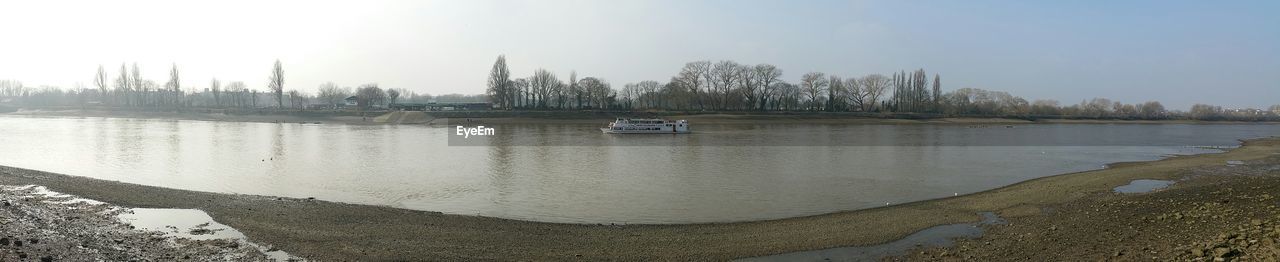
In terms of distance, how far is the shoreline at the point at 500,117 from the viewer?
80.0 meters

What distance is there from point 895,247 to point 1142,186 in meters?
12.3

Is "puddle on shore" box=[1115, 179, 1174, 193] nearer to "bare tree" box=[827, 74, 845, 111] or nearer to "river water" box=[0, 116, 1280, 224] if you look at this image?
"river water" box=[0, 116, 1280, 224]

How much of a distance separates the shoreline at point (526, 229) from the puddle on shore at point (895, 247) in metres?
0.26

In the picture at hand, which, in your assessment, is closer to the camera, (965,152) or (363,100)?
(965,152)

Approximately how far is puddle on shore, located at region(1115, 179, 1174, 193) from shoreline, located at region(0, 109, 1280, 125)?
203 feet

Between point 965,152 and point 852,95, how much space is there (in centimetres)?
7473

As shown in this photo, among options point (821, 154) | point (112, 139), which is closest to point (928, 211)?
point (821, 154)

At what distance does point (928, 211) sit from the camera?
14.7 metres

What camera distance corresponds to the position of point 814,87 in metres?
104

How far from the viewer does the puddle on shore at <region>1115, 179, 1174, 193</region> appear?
17.5 metres

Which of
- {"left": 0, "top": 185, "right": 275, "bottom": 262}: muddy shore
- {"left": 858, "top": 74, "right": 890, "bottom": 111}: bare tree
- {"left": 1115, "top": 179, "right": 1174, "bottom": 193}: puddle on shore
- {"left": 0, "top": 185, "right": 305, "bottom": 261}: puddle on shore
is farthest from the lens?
{"left": 858, "top": 74, "right": 890, "bottom": 111}: bare tree

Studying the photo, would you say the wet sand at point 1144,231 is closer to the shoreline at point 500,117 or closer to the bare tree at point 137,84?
the shoreline at point 500,117

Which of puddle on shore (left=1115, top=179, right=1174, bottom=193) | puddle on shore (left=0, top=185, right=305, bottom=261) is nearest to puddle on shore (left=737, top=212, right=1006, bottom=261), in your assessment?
puddle on shore (left=1115, top=179, right=1174, bottom=193)

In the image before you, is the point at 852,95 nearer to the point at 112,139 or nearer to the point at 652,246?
the point at 112,139
